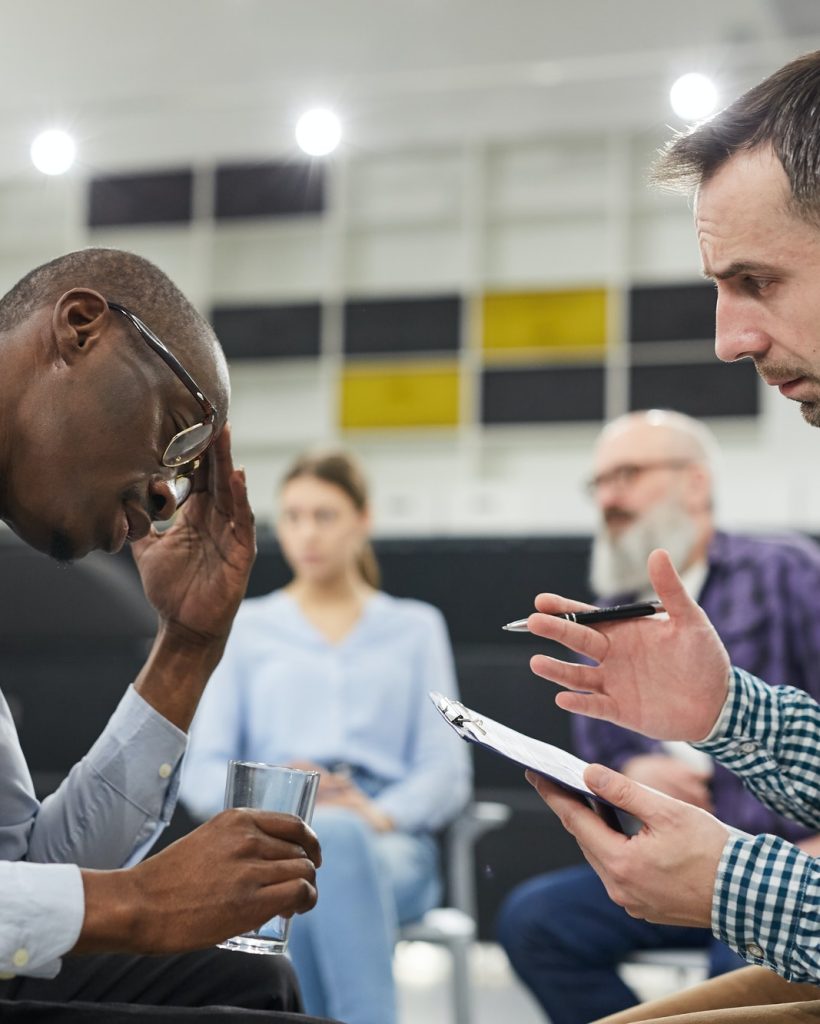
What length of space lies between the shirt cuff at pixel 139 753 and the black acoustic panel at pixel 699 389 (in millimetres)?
5747

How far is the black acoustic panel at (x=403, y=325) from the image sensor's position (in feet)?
23.9

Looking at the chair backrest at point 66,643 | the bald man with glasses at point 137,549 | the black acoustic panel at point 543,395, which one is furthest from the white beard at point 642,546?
the black acoustic panel at point 543,395

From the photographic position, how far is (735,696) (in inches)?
50.4

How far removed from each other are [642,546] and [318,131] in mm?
2071

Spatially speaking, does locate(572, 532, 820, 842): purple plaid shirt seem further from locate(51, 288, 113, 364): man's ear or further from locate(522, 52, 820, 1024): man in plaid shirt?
locate(51, 288, 113, 364): man's ear

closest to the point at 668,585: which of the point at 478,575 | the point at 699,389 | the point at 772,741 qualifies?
the point at 772,741

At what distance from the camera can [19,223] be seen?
26.3 ft

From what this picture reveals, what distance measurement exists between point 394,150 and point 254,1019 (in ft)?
22.9

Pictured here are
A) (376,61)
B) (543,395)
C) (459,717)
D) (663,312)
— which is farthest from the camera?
(543,395)

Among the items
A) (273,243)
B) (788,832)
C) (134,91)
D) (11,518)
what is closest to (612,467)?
(788,832)

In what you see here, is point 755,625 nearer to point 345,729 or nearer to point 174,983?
point 345,729

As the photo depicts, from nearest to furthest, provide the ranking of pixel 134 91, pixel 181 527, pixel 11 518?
pixel 11 518
pixel 181 527
pixel 134 91

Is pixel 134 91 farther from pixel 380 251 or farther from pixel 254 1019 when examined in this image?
pixel 254 1019

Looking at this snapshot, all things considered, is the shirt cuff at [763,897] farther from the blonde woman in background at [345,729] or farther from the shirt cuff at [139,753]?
the blonde woman in background at [345,729]
